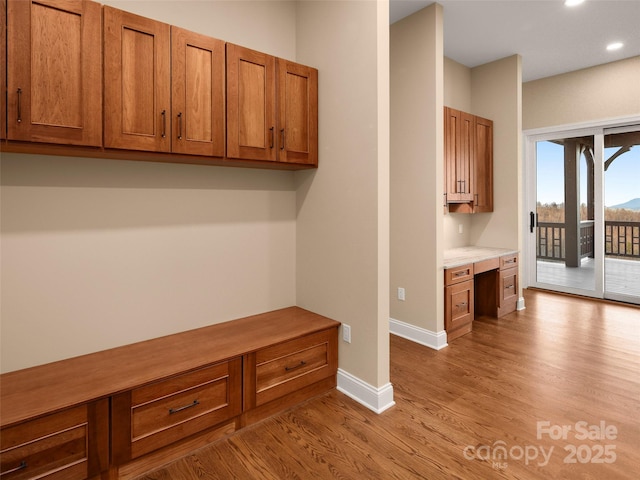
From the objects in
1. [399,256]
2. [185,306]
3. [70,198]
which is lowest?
[185,306]

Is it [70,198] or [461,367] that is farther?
[461,367]

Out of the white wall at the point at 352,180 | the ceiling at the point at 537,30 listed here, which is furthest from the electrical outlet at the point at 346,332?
the ceiling at the point at 537,30

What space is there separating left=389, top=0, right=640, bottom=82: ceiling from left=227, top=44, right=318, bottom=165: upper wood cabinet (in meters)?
1.55

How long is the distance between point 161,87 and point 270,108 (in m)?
0.69

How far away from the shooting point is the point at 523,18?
3.64m

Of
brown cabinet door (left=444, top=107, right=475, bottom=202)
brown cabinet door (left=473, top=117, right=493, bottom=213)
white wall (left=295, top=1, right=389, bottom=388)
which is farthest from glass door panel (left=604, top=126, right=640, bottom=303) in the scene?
white wall (left=295, top=1, right=389, bottom=388)

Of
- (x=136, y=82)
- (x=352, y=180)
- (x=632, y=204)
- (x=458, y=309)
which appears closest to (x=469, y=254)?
(x=458, y=309)

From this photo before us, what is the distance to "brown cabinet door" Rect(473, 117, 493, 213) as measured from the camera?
4430mm

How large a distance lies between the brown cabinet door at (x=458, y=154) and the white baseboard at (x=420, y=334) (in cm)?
144

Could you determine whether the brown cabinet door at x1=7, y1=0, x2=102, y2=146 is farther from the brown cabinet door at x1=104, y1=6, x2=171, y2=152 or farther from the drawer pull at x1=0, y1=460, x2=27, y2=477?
the drawer pull at x1=0, y1=460, x2=27, y2=477

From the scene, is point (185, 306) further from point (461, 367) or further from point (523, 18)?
point (523, 18)

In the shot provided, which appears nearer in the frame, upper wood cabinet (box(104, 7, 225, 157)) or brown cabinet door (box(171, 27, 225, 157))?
upper wood cabinet (box(104, 7, 225, 157))

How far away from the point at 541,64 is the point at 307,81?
388 cm

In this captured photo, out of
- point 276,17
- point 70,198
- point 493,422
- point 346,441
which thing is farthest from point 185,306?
point 276,17
